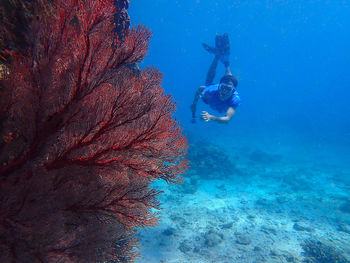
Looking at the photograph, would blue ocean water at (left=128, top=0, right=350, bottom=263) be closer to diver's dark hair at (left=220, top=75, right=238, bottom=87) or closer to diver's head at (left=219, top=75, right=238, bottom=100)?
diver's head at (left=219, top=75, right=238, bottom=100)

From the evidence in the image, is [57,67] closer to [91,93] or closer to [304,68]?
[91,93]

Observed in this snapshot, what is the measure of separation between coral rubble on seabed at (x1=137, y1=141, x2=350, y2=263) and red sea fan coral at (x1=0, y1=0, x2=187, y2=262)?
6.50 meters

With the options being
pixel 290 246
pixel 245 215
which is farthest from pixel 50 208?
pixel 245 215

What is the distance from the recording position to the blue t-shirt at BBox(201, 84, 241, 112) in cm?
989

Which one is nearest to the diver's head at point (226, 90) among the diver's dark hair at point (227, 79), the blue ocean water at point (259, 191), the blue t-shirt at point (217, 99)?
the diver's dark hair at point (227, 79)

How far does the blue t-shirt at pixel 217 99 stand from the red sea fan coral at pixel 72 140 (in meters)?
8.40

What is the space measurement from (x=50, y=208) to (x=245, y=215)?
12.0 meters

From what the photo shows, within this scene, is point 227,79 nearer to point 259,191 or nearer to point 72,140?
point 72,140

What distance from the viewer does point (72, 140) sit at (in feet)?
5.76

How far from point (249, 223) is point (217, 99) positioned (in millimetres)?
7075

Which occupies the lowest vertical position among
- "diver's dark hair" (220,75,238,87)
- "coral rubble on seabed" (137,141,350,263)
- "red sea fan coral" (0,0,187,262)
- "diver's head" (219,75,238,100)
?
"red sea fan coral" (0,0,187,262)

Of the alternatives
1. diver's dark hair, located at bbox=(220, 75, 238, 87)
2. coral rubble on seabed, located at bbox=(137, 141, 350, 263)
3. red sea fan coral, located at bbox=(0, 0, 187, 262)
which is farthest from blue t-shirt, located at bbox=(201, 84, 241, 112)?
red sea fan coral, located at bbox=(0, 0, 187, 262)

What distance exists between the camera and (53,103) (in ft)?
5.32

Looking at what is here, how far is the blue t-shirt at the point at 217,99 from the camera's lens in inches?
389
